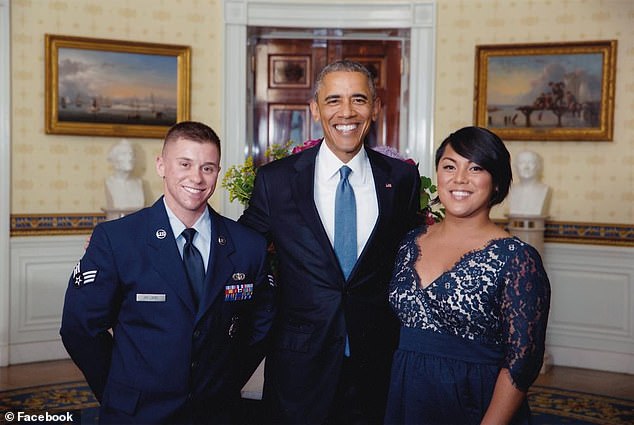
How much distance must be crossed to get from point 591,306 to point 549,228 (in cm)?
77

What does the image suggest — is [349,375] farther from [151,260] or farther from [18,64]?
[18,64]

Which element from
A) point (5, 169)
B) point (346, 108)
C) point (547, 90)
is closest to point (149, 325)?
point (346, 108)

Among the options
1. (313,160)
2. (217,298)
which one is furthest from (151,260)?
(313,160)

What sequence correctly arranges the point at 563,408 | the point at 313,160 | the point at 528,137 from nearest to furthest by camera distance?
the point at 313,160
the point at 563,408
the point at 528,137

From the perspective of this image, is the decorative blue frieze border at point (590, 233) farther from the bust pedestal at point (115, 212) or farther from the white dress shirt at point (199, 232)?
the white dress shirt at point (199, 232)

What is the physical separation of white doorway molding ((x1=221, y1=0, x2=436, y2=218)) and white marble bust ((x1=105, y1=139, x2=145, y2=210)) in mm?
836

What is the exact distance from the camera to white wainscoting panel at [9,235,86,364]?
6254 mm

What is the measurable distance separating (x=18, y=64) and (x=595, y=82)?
4.95m

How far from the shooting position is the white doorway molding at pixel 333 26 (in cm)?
684

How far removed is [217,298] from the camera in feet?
7.78

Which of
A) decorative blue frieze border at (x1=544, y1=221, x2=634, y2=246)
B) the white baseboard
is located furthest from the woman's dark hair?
the white baseboard

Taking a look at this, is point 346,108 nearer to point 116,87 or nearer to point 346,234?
point 346,234

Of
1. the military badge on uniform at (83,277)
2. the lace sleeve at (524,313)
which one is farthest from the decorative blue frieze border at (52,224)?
the lace sleeve at (524,313)

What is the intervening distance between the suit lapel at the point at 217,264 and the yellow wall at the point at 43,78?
4.34m
